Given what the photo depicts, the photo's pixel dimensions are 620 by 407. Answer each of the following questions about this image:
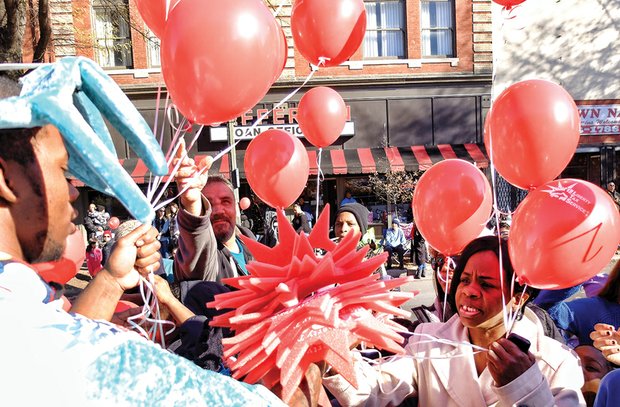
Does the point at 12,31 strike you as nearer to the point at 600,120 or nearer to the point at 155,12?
the point at 155,12

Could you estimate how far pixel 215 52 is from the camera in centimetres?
185

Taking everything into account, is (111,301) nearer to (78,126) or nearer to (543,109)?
(78,126)

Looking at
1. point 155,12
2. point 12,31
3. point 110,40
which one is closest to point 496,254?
point 155,12

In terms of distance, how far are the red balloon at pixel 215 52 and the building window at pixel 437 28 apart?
1374 centimetres

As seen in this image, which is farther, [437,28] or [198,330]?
[437,28]

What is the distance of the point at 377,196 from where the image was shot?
14.1 meters

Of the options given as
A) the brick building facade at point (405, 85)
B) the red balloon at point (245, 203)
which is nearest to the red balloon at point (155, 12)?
the red balloon at point (245, 203)

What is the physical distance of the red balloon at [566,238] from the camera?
1.99 m

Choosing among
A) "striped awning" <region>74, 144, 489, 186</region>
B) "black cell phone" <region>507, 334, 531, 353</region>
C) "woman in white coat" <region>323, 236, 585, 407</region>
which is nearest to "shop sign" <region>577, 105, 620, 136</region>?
"striped awning" <region>74, 144, 489, 186</region>

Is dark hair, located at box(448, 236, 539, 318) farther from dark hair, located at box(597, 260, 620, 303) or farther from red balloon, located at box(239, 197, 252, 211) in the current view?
red balloon, located at box(239, 197, 252, 211)

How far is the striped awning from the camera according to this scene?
1380 cm

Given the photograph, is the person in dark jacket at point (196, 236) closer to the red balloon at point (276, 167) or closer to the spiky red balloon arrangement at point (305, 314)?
the red balloon at point (276, 167)

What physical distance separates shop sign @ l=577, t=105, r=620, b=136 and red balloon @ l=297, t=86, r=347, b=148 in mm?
13268

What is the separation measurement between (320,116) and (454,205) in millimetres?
1681
